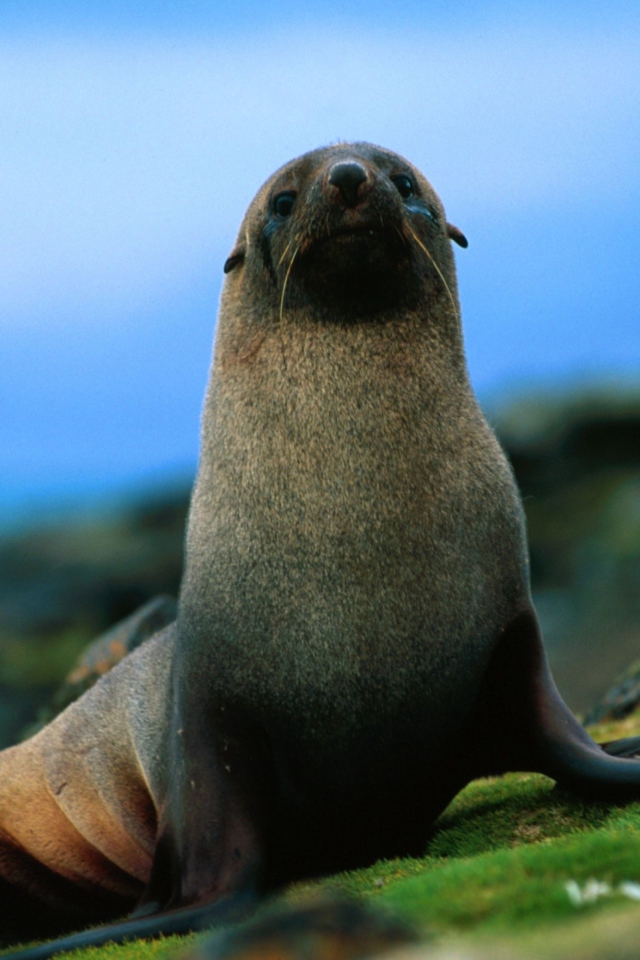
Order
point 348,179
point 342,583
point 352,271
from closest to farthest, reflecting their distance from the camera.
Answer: point 342,583, point 348,179, point 352,271

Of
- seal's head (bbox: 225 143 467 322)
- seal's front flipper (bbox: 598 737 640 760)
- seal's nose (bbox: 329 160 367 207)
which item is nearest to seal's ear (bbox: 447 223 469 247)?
seal's head (bbox: 225 143 467 322)

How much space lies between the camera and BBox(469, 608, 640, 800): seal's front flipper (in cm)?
602

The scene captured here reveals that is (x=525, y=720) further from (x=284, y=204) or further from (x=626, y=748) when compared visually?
(x=284, y=204)

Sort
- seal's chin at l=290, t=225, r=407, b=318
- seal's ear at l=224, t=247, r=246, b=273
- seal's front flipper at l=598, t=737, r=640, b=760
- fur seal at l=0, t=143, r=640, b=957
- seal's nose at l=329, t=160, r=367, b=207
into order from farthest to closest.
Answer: seal's ear at l=224, t=247, r=246, b=273 < seal's front flipper at l=598, t=737, r=640, b=760 < seal's chin at l=290, t=225, r=407, b=318 < seal's nose at l=329, t=160, r=367, b=207 < fur seal at l=0, t=143, r=640, b=957

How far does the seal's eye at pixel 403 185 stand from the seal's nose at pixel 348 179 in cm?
51

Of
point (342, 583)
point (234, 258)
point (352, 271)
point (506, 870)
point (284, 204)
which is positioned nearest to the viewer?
point (506, 870)

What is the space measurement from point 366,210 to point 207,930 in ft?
11.0

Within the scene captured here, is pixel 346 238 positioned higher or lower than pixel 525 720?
higher

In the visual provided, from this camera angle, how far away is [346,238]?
596 centimetres

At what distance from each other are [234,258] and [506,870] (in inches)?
153

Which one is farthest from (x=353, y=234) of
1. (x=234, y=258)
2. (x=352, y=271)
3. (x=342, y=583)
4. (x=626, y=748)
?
(x=626, y=748)

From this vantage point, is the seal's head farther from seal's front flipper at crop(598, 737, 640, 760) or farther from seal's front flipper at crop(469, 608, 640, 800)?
seal's front flipper at crop(598, 737, 640, 760)

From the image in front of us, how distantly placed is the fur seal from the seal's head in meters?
0.01

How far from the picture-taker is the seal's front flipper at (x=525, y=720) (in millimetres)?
6020
